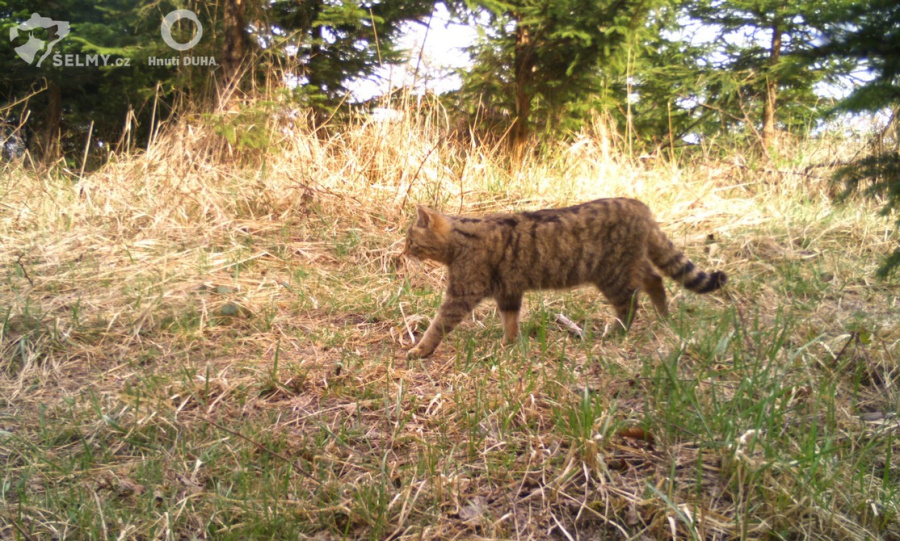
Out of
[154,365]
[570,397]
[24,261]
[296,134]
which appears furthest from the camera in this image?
[296,134]

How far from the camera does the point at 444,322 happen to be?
3.55 meters

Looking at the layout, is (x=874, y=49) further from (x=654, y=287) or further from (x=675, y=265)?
(x=654, y=287)

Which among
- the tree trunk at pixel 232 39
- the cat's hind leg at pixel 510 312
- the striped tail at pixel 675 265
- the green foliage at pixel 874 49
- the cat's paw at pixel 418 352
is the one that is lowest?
the cat's paw at pixel 418 352

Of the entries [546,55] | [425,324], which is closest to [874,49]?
[425,324]

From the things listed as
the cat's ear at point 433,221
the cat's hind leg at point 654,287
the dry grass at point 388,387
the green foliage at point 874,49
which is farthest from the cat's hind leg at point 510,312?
the green foliage at point 874,49

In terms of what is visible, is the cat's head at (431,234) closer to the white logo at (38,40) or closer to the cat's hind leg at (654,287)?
the cat's hind leg at (654,287)

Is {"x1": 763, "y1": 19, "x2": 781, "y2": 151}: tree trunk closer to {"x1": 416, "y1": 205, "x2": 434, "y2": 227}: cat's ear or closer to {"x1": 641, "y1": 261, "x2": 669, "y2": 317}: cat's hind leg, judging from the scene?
{"x1": 641, "y1": 261, "x2": 669, "y2": 317}: cat's hind leg

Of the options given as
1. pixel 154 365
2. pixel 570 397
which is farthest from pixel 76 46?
pixel 570 397

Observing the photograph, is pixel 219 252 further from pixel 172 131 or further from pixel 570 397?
pixel 570 397

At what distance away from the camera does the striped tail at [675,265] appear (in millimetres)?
3859

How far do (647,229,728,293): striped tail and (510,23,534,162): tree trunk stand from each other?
4.21m

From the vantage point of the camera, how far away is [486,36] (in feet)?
26.9

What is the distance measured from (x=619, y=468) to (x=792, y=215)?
14.3 feet

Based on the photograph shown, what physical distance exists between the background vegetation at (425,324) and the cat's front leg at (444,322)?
11 cm
